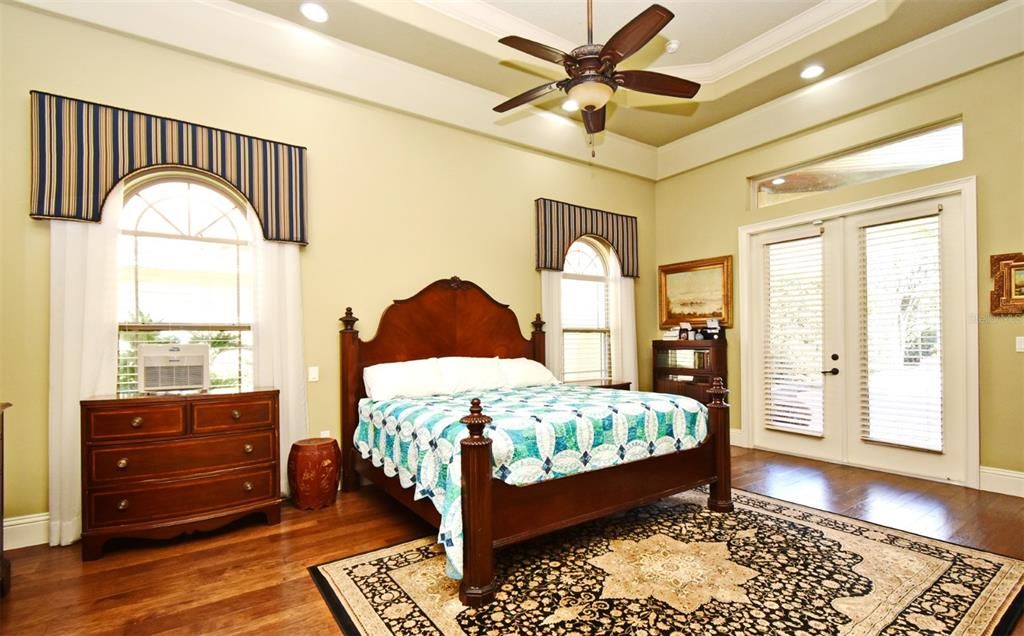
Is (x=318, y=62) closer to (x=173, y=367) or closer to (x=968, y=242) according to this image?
(x=173, y=367)

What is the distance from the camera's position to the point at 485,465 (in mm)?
2271

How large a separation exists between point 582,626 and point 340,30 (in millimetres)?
4266

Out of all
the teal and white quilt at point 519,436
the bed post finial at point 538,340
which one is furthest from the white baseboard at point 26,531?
the bed post finial at point 538,340

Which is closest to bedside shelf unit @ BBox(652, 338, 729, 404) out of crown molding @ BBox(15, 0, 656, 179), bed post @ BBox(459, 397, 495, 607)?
crown molding @ BBox(15, 0, 656, 179)

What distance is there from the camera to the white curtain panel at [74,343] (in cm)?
292

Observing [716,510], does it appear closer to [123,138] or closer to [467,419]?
[467,419]

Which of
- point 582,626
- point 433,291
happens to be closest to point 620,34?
point 433,291

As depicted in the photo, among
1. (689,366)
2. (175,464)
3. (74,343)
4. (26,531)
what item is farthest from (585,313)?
(26,531)

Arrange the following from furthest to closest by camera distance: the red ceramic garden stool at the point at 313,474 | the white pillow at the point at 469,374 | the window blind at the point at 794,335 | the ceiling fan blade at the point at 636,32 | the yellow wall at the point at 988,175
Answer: the window blind at the point at 794,335, the white pillow at the point at 469,374, the yellow wall at the point at 988,175, the red ceramic garden stool at the point at 313,474, the ceiling fan blade at the point at 636,32

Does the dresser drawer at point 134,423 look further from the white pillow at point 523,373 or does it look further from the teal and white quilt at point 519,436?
the white pillow at point 523,373

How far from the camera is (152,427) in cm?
284

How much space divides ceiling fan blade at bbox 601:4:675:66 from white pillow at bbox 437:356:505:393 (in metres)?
2.56

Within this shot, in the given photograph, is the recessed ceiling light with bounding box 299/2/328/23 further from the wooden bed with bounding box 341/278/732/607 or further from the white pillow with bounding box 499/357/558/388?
the white pillow with bounding box 499/357/558/388

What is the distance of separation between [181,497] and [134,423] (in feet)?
1.68
